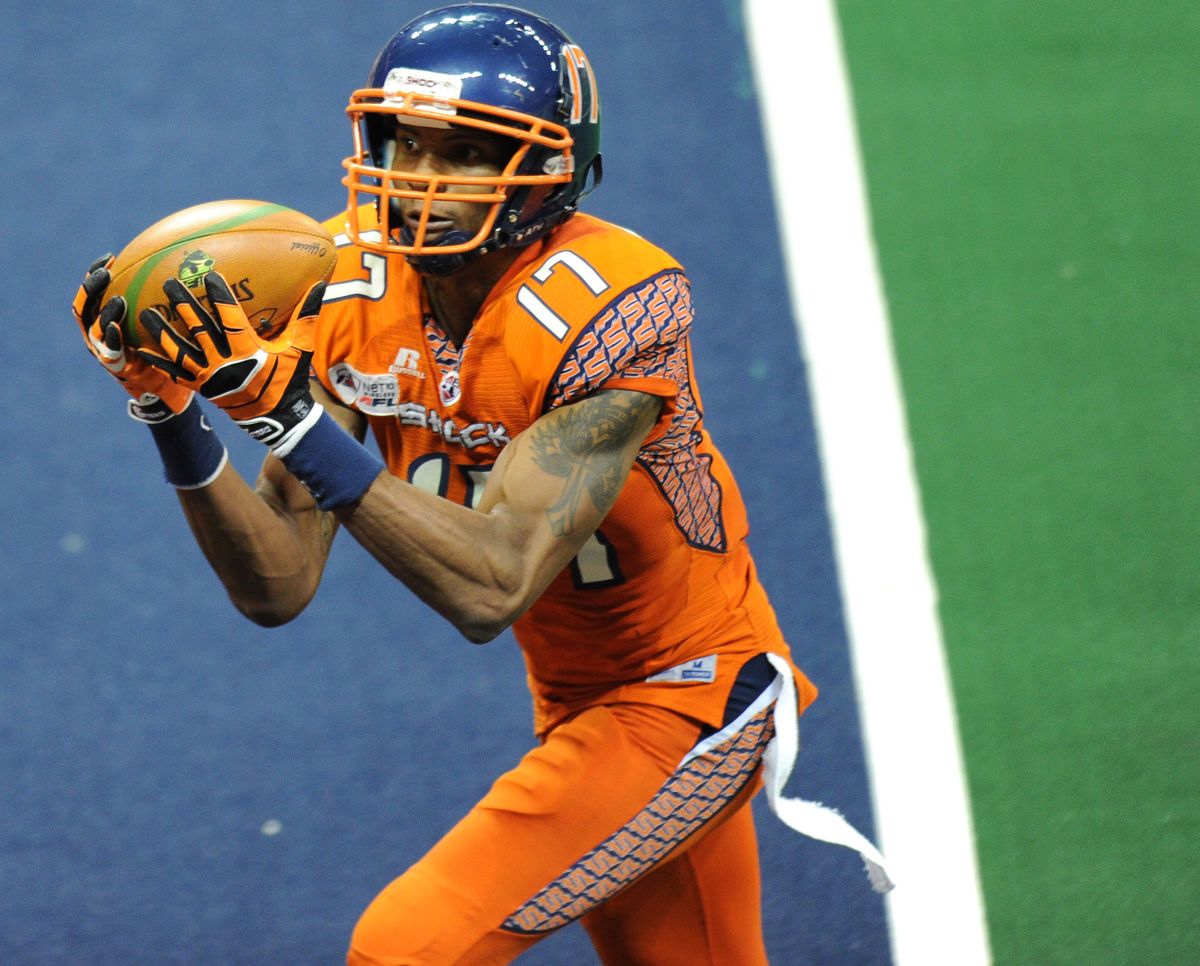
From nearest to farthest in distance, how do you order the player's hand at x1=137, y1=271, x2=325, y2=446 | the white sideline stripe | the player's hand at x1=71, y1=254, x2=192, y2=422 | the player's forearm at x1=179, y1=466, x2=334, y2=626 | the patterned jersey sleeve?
the player's hand at x1=137, y1=271, x2=325, y2=446, the player's hand at x1=71, y1=254, x2=192, y2=422, the patterned jersey sleeve, the player's forearm at x1=179, y1=466, x2=334, y2=626, the white sideline stripe

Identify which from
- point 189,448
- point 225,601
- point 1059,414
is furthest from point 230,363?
point 1059,414

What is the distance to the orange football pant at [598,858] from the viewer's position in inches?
92.5

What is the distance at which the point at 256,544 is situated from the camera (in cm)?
245

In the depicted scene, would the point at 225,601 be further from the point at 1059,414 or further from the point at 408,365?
the point at 1059,414

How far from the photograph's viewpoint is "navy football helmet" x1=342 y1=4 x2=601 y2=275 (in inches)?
92.7

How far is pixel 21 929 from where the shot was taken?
3205mm

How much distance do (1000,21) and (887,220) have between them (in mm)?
962

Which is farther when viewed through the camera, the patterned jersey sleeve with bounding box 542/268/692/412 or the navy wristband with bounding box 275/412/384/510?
the patterned jersey sleeve with bounding box 542/268/692/412

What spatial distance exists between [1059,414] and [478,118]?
228cm

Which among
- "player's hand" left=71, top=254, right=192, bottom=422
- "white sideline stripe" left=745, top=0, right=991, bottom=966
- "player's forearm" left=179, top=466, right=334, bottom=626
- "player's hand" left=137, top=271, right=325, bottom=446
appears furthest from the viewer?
"white sideline stripe" left=745, top=0, right=991, bottom=966

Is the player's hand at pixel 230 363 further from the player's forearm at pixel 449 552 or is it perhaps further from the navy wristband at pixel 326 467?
the player's forearm at pixel 449 552

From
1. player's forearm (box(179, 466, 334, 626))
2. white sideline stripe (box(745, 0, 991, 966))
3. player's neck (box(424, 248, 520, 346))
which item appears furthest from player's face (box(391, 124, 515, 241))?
white sideline stripe (box(745, 0, 991, 966))

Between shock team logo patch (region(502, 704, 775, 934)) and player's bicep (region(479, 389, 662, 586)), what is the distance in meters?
0.43

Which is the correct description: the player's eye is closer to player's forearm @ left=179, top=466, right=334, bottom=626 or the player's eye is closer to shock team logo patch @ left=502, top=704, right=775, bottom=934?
player's forearm @ left=179, top=466, right=334, bottom=626
